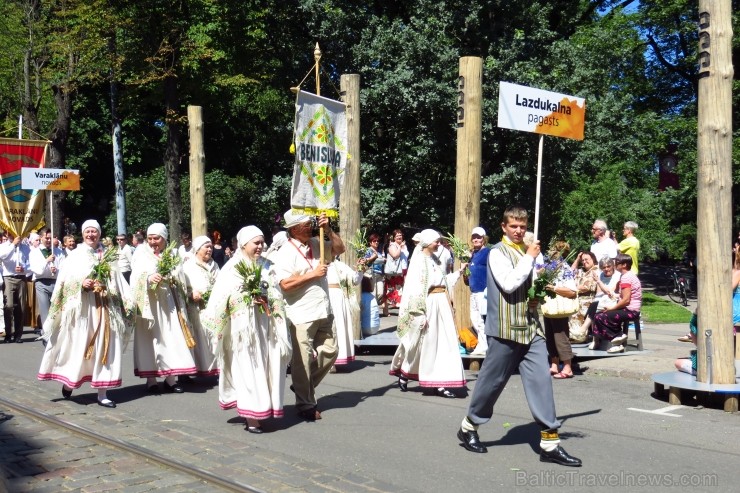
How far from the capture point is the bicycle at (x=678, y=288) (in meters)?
22.6

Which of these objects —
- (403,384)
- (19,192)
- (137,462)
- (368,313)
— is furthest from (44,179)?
(137,462)

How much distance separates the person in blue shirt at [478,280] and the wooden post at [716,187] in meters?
2.43

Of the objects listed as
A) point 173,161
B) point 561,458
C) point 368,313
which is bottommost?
point 561,458

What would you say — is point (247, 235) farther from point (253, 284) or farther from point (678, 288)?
point (678, 288)

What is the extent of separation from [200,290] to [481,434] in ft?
13.8

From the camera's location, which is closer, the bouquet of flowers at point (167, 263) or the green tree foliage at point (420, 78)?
the bouquet of flowers at point (167, 263)

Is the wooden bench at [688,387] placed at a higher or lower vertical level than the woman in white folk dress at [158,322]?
lower

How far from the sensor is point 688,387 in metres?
8.95

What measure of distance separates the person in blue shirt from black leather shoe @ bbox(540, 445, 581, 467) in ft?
12.7

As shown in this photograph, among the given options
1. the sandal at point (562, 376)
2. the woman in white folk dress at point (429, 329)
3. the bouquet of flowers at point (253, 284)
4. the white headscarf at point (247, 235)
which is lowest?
the sandal at point (562, 376)

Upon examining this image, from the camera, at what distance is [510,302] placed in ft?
22.2

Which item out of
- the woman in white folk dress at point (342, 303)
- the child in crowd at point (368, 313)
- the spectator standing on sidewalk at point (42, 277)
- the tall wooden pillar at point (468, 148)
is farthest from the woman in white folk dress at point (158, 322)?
the spectator standing on sidewalk at point (42, 277)

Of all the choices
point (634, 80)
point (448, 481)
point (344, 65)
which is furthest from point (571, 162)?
point (448, 481)

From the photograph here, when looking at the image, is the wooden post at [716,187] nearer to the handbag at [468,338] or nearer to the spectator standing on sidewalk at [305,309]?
the handbag at [468,338]
